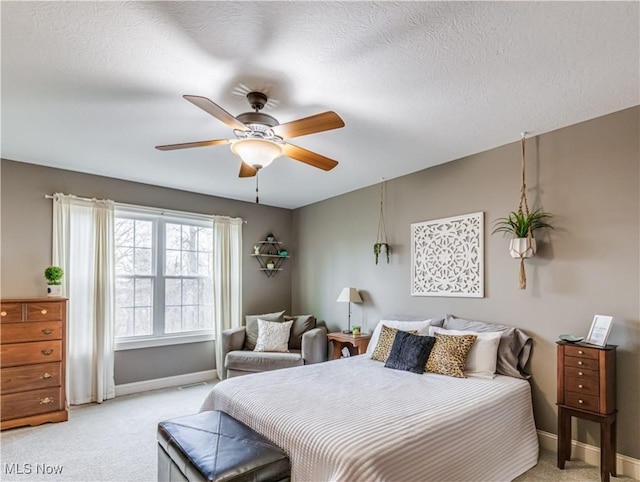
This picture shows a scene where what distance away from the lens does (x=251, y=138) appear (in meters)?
2.42

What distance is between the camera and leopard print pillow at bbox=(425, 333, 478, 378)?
2951mm

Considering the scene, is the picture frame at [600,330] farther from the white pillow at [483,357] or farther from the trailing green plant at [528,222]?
the trailing green plant at [528,222]

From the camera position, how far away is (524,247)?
3.00 meters

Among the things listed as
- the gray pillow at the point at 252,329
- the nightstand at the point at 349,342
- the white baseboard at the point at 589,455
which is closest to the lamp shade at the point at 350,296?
the nightstand at the point at 349,342

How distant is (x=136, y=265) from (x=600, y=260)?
470cm

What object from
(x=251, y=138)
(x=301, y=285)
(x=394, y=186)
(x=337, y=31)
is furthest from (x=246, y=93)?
(x=301, y=285)

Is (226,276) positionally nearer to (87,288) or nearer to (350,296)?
(87,288)

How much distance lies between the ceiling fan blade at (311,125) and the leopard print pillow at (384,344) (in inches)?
81.5

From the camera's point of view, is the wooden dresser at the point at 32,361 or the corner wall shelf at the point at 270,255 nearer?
the wooden dresser at the point at 32,361

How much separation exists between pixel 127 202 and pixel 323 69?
3336mm

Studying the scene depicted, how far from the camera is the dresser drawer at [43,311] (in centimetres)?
342

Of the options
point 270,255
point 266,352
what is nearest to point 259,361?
point 266,352

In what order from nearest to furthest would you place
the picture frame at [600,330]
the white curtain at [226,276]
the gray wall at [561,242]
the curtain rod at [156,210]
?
the picture frame at [600,330], the gray wall at [561,242], the curtain rod at [156,210], the white curtain at [226,276]

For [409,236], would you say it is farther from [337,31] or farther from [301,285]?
[337,31]
